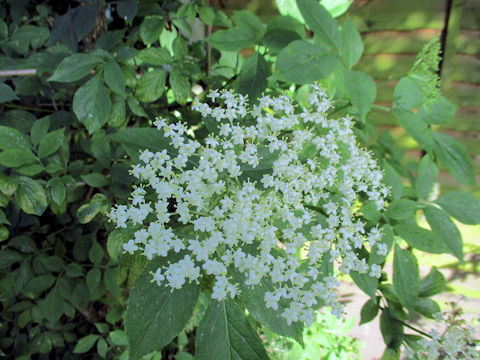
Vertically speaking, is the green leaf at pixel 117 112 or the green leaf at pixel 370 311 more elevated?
the green leaf at pixel 117 112

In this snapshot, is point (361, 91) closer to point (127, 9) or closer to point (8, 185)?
point (127, 9)

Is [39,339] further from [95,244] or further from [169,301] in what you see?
[169,301]

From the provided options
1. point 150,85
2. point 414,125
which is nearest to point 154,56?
point 150,85

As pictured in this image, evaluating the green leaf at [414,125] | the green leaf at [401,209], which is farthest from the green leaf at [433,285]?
the green leaf at [414,125]

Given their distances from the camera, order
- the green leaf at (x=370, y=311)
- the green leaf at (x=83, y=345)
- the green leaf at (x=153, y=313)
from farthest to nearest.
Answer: the green leaf at (x=83, y=345) < the green leaf at (x=370, y=311) < the green leaf at (x=153, y=313)

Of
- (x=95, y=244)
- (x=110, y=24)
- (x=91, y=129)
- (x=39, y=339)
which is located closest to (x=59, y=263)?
(x=95, y=244)

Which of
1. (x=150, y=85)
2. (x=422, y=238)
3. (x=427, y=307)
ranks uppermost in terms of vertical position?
(x=150, y=85)

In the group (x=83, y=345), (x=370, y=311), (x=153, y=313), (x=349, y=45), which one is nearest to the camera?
(x=153, y=313)

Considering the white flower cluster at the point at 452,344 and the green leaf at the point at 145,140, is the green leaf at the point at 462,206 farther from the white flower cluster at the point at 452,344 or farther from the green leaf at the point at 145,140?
the green leaf at the point at 145,140
